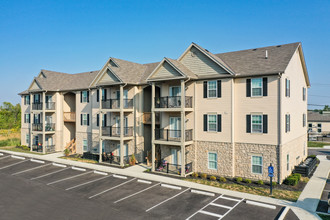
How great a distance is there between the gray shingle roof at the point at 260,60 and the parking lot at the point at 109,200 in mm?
10242

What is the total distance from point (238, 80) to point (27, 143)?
114 feet

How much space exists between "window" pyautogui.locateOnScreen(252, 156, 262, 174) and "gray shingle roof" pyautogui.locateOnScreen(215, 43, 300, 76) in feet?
22.6

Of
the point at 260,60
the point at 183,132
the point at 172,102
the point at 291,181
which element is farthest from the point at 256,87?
the point at 291,181

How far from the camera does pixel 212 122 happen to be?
2162cm

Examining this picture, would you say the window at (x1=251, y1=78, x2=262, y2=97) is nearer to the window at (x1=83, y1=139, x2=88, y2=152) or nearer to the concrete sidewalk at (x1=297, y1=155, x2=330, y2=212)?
the concrete sidewalk at (x1=297, y1=155, x2=330, y2=212)

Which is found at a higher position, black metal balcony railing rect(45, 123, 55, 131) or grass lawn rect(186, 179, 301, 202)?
black metal balcony railing rect(45, 123, 55, 131)

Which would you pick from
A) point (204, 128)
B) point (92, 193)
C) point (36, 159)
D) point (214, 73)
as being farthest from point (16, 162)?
point (214, 73)

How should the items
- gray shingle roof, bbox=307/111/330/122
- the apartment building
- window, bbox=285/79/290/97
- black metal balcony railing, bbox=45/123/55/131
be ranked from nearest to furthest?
the apartment building → window, bbox=285/79/290/97 → black metal balcony railing, bbox=45/123/55/131 → gray shingle roof, bbox=307/111/330/122

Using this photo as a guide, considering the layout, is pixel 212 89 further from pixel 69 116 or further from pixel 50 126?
pixel 50 126

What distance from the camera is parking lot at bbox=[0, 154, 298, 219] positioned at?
13820 millimetres

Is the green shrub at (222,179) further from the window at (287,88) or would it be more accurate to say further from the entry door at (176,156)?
the window at (287,88)

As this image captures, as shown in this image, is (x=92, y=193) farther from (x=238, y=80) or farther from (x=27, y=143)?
(x=27, y=143)

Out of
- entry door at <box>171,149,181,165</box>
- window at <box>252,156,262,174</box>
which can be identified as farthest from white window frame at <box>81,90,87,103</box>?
window at <box>252,156,262,174</box>

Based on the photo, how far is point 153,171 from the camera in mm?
22828
